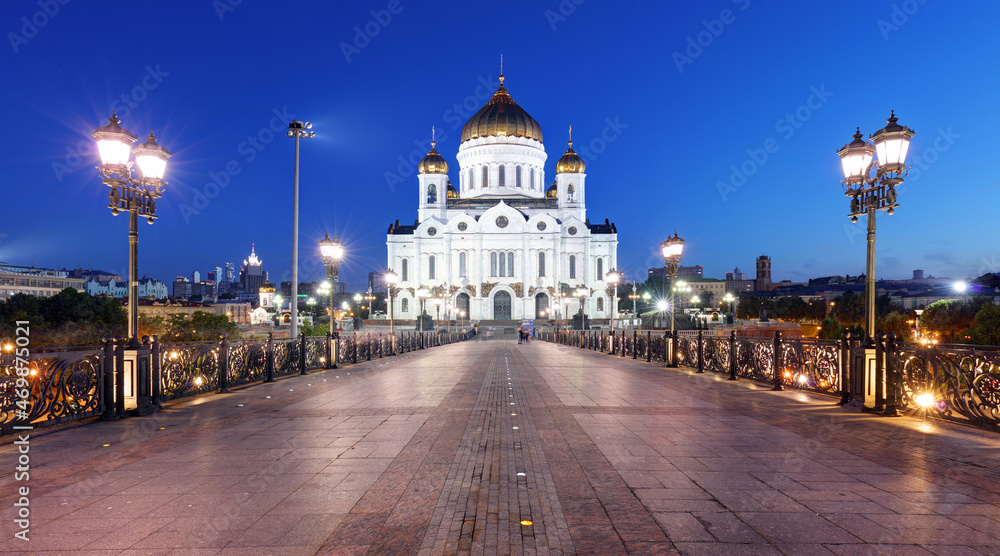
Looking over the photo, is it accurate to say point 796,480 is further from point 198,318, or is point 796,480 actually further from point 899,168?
point 198,318

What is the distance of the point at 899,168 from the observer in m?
8.90

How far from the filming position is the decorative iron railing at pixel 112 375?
702 centimetres

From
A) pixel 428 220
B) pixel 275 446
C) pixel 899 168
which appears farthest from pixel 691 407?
pixel 428 220

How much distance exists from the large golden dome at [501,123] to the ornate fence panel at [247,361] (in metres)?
67.7

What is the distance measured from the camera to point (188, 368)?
10.6m

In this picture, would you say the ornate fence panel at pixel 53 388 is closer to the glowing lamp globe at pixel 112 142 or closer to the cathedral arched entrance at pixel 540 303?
the glowing lamp globe at pixel 112 142

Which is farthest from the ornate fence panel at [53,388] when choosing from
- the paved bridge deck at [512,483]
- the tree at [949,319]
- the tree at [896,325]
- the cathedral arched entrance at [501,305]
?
the cathedral arched entrance at [501,305]

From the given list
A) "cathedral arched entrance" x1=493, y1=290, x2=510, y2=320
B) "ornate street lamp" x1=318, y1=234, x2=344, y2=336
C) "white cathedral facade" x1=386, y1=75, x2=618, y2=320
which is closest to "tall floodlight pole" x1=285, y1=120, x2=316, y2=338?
"ornate street lamp" x1=318, y1=234, x2=344, y2=336

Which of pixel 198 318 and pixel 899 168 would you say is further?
pixel 198 318

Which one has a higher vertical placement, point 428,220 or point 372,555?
point 428,220

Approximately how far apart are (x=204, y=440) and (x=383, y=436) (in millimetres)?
2167

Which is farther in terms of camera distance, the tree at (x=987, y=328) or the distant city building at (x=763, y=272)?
the distant city building at (x=763, y=272)

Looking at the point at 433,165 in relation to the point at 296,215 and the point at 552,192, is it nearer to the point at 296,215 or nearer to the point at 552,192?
the point at 552,192

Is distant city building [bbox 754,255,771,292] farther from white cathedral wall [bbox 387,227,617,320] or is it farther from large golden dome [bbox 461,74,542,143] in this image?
large golden dome [bbox 461,74,542,143]
